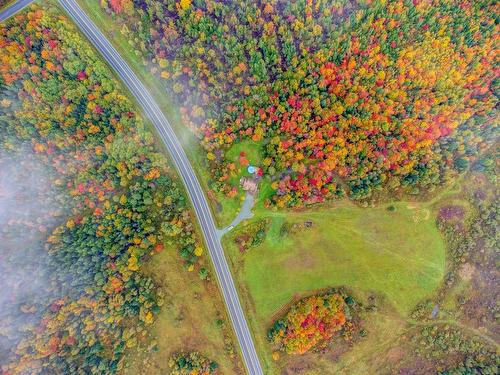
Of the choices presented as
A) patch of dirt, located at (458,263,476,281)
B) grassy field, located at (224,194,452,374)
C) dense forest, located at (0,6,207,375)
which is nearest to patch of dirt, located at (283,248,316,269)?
grassy field, located at (224,194,452,374)

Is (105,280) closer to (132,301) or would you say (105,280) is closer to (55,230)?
(132,301)

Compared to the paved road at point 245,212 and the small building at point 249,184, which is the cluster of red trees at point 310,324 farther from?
the small building at point 249,184

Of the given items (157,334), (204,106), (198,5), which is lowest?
(157,334)

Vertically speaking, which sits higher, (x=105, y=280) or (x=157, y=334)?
(x=105, y=280)

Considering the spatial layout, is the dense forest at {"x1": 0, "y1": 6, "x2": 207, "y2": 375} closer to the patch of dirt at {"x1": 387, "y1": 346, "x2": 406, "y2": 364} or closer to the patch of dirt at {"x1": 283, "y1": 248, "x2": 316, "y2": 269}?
the patch of dirt at {"x1": 283, "y1": 248, "x2": 316, "y2": 269}

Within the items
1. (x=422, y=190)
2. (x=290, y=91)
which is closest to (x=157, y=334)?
(x=290, y=91)

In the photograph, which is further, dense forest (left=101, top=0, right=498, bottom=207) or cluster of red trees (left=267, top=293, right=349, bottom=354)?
dense forest (left=101, top=0, right=498, bottom=207)

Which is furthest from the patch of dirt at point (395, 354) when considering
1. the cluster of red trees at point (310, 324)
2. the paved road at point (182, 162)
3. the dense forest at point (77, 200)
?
the dense forest at point (77, 200)
